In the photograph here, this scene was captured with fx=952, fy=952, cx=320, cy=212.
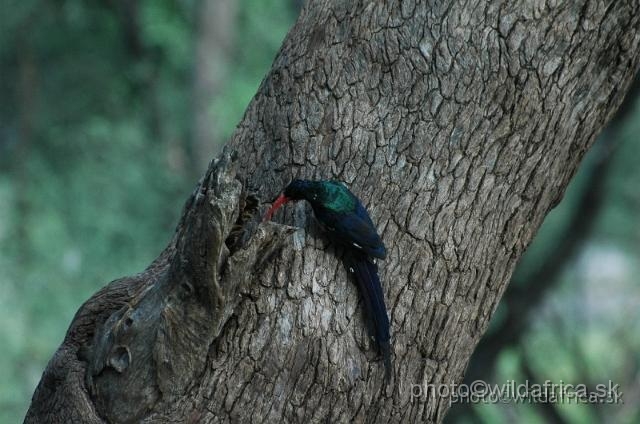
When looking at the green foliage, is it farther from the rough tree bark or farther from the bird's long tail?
the bird's long tail

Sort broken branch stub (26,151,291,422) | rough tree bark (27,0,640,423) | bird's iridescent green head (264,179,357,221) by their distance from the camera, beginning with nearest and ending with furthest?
broken branch stub (26,151,291,422), rough tree bark (27,0,640,423), bird's iridescent green head (264,179,357,221)

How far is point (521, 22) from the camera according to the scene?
261 centimetres

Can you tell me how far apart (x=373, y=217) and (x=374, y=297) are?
0.78 ft

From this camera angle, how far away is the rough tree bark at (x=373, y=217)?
7.66 ft

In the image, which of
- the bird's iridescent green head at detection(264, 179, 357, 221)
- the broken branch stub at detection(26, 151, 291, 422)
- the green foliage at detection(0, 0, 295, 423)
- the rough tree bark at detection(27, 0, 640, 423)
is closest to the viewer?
the broken branch stub at detection(26, 151, 291, 422)

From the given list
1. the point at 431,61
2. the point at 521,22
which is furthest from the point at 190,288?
the point at 521,22

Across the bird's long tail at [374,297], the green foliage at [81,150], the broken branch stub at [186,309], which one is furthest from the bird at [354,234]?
the green foliage at [81,150]

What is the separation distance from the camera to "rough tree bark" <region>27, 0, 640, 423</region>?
2.34m

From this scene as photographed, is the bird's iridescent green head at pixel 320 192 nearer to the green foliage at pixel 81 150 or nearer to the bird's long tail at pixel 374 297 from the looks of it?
the bird's long tail at pixel 374 297

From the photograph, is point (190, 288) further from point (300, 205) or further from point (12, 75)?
point (12, 75)

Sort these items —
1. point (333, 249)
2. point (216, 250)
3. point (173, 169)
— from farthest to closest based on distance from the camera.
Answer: point (173, 169), point (333, 249), point (216, 250)

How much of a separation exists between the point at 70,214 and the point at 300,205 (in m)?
7.90

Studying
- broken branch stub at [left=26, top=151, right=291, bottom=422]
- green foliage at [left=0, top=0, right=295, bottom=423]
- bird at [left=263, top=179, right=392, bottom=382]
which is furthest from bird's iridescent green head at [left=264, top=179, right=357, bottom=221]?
green foliage at [left=0, top=0, right=295, bottom=423]

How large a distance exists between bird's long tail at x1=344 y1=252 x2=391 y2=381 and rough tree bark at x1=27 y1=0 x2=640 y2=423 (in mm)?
30
